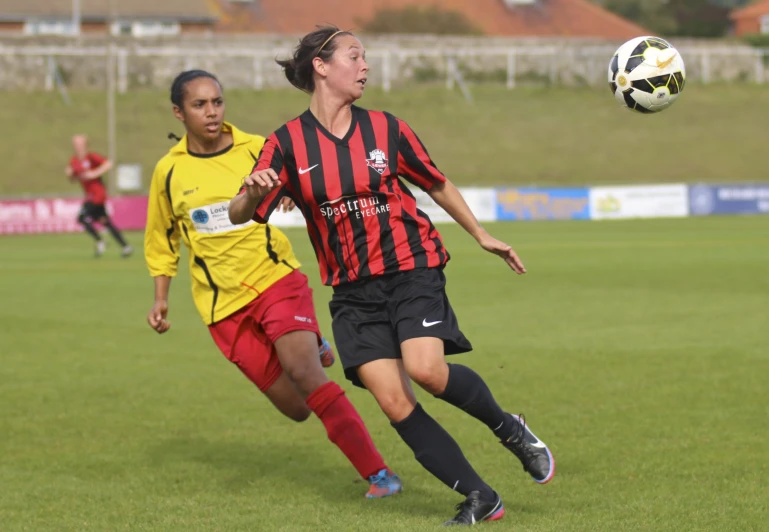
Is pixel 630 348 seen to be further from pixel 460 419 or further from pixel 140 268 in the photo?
pixel 140 268

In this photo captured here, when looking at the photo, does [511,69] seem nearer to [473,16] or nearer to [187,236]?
[473,16]

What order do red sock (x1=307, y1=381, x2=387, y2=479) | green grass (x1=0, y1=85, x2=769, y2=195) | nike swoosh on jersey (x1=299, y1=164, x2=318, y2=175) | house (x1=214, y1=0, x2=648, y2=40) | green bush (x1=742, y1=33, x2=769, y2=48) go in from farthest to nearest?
house (x1=214, y1=0, x2=648, y2=40) < green bush (x1=742, y1=33, x2=769, y2=48) < green grass (x1=0, y1=85, x2=769, y2=195) < red sock (x1=307, y1=381, x2=387, y2=479) < nike swoosh on jersey (x1=299, y1=164, x2=318, y2=175)

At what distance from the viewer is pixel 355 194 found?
5188mm

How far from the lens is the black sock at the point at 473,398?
16.8ft

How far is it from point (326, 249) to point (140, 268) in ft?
49.8

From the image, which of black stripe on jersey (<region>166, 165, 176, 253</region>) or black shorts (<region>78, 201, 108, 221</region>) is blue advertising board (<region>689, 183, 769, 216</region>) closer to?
black shorts (<region>78, 201, 108, 221</region>)

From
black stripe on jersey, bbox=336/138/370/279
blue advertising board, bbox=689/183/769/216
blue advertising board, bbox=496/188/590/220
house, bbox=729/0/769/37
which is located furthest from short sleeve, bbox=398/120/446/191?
house, bbox=729/0/769/37

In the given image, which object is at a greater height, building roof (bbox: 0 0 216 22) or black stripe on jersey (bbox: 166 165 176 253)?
building roof (bbox: 0 0 216 22)

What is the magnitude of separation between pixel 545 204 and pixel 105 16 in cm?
4389

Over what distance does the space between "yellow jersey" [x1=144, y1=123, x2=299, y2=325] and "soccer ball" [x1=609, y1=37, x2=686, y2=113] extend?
2.33 metres

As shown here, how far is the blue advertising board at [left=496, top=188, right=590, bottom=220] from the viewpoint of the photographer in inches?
1266

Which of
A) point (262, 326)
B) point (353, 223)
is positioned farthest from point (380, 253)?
point (262, 326)

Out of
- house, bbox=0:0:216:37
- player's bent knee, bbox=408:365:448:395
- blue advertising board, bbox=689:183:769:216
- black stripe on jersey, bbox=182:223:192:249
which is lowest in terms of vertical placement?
blue advertising board, bbox=689:183:769:216

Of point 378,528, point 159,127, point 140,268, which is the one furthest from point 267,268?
point 159,127
